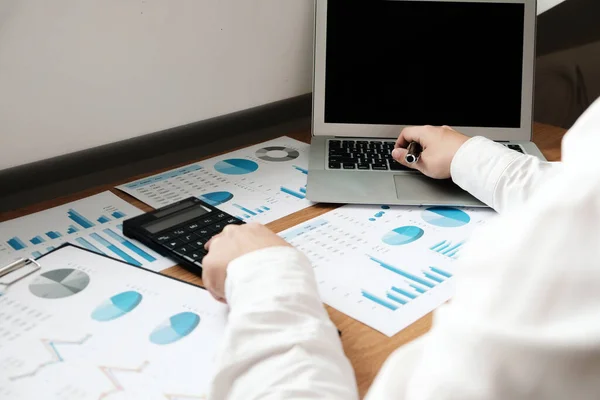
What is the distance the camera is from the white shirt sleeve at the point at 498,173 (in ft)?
2.80

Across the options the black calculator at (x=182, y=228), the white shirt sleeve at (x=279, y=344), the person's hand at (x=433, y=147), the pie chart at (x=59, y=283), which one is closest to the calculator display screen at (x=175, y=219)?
the black calculator at (x=182, y=228)

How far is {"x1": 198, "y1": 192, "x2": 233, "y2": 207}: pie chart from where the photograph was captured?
2.99 feet

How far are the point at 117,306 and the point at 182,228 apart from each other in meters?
0.16

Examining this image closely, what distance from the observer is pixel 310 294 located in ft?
1.87

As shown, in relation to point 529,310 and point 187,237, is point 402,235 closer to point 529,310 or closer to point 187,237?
point 187,237

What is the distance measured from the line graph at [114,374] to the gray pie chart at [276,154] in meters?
0.55

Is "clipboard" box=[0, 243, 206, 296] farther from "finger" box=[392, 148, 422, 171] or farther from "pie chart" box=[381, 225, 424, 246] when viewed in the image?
"finger" box=[392, 148, 422, 171]

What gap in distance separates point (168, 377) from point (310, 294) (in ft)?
0.47

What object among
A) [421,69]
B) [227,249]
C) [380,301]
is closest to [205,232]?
[227,249]

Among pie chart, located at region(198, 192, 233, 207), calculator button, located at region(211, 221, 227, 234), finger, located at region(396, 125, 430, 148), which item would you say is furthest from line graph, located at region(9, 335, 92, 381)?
finger, located at region(396, 125, 430, 148)

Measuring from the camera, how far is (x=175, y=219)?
0.81m

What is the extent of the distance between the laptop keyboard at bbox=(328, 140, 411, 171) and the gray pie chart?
70 mm

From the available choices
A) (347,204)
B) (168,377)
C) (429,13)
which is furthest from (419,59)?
(168,377)

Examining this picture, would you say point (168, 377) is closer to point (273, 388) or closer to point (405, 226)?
point (273, 388)
